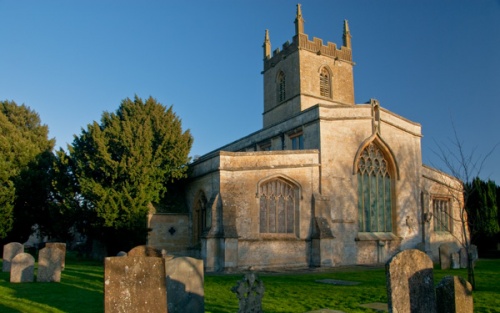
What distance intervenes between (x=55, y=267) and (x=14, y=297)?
345 cm

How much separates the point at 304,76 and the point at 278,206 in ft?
50.2

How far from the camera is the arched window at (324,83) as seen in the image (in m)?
34.5

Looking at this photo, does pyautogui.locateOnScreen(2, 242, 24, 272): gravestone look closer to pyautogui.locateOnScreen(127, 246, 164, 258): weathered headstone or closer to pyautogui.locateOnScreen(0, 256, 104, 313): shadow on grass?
pyautogui.locateOnScreen(0, 256, 104, 313): shadow on grass

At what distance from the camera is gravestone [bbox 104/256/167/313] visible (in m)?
6.79

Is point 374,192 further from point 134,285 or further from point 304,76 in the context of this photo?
point 134,285

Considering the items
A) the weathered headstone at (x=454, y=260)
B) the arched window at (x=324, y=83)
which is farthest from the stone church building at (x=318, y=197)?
the arched window at (x=324, y=83)

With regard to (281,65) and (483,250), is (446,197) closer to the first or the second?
(483,250)

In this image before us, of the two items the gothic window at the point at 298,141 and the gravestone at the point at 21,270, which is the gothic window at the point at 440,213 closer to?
the gothic window at the point at 298,141

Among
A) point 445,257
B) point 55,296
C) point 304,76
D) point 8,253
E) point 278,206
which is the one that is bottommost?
point 55,296

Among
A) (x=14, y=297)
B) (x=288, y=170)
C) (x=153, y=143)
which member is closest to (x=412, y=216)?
(x=288, y=170)

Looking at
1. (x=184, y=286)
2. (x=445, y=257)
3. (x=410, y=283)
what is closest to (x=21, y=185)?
(x=184, y=286)

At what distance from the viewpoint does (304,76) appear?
3334cm

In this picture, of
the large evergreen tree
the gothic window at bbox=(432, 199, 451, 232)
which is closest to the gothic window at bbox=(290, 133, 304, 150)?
the large evergreen tree

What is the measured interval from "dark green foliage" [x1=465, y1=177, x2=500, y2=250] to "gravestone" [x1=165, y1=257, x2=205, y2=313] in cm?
2525
